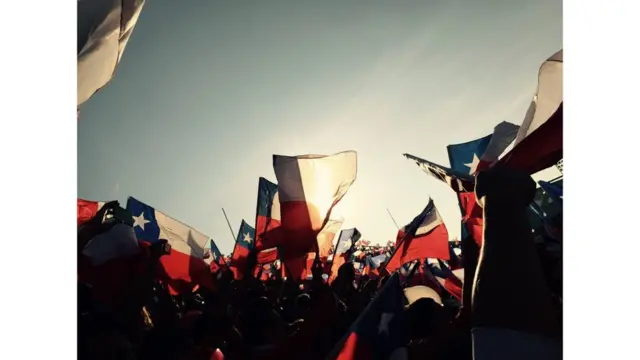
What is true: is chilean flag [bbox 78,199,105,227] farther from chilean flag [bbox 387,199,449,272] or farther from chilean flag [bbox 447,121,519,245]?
chilean flag [bbox 447,121,519,245]

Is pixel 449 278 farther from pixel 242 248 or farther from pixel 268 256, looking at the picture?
pixel 242 248

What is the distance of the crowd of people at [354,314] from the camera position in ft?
3.86

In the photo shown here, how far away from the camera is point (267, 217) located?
5996 millimetres

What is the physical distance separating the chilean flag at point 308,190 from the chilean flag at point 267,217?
820 millimetres

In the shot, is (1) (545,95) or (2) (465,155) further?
(2) (465,155)

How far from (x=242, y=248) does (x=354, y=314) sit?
192 inches

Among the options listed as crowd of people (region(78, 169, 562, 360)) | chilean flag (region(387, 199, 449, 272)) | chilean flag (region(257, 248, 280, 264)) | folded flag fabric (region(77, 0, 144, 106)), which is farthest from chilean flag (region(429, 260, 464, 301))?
folded flag fabric (region(77, 0, 144, 106))

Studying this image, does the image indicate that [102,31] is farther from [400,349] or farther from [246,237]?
[246,237]

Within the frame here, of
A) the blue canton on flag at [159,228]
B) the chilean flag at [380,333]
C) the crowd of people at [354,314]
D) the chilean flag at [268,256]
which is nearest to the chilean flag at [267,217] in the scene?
the blue canton on flag at [159,228]

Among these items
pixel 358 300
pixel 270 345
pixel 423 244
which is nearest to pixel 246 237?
pixel 423 244

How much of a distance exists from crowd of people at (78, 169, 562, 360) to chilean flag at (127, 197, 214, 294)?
29.9 inches

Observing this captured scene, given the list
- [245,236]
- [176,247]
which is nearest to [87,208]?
[176,247]
